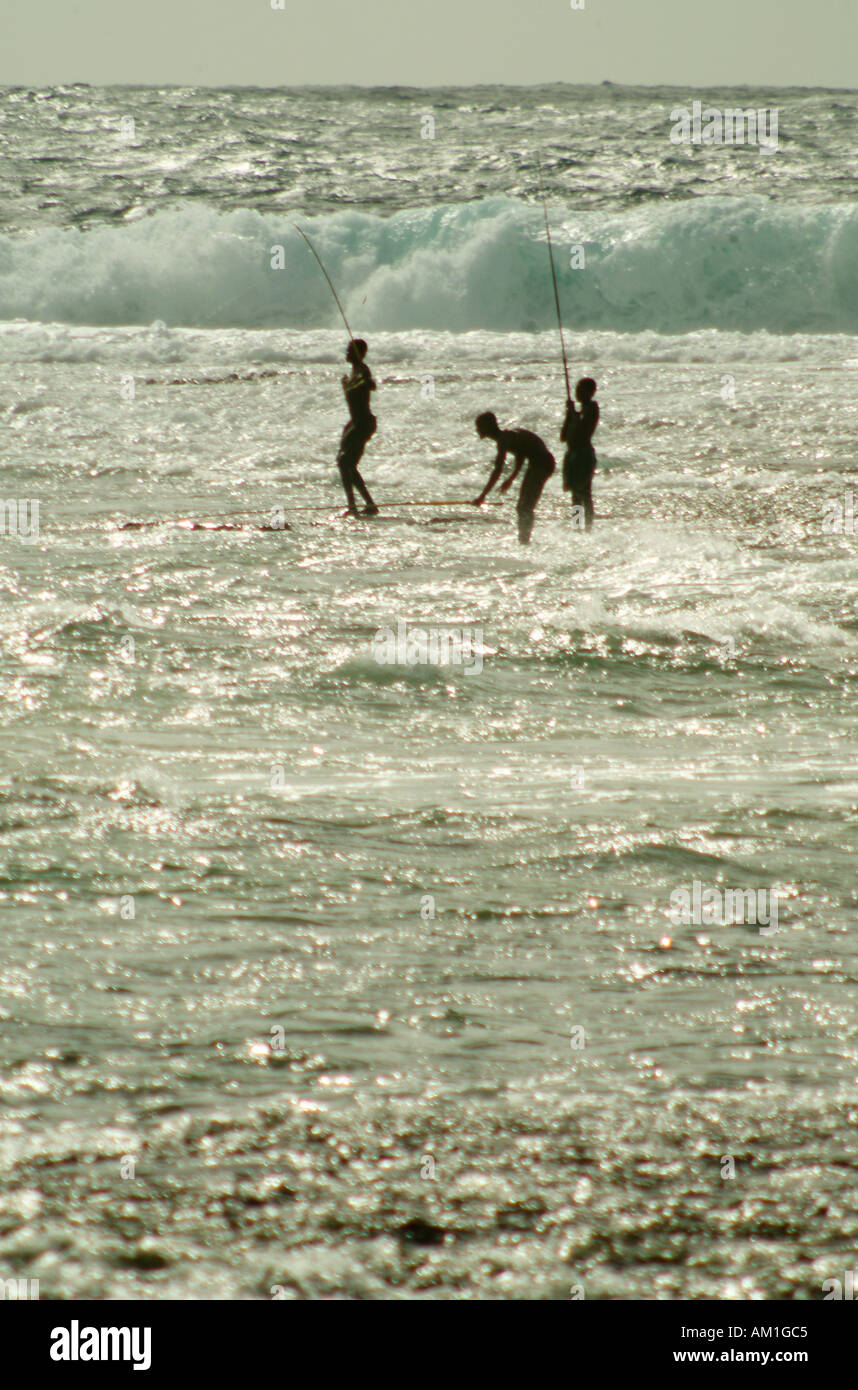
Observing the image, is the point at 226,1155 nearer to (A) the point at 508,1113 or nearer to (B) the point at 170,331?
(A) the point at 508,1113

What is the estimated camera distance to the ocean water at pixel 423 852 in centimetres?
366

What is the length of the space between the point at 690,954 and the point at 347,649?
165 inches

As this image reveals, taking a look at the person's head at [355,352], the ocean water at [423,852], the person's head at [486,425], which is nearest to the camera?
the ocean water at [423,852]

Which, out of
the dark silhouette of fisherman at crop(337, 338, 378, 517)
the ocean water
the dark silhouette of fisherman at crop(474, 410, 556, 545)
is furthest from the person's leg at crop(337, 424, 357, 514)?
the dark silhouette of fisherman at crop(474, 410, 556, 545)

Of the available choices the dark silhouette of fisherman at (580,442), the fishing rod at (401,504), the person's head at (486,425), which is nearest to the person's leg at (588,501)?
the dark silhouette of fisherman at (580,442)

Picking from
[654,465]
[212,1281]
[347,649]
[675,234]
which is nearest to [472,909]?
[212,1281]

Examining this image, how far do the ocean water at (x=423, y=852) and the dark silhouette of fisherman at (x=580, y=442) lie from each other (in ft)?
1.54

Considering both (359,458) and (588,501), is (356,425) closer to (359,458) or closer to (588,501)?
(359,458)

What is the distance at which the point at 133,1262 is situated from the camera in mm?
3436

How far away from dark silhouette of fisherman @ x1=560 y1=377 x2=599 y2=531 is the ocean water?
470 millimetres

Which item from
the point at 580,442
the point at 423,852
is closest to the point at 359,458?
the point at 580,442

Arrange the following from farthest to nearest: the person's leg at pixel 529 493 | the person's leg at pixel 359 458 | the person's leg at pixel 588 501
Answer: the person's leg at pixel 359 458, the person's leg at pixel 588 501, the person's leg at pixel 529 493

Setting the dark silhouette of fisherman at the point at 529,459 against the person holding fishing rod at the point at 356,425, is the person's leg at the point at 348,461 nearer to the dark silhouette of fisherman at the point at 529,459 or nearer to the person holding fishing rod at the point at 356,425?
the person holding fishing rod at the point at 356,425

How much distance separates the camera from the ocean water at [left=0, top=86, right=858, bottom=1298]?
3.66m
